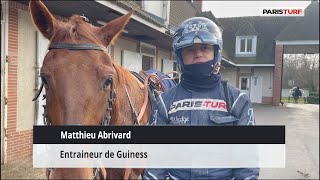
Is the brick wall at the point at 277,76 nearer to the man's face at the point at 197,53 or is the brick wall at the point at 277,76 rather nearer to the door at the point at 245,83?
the door at the point at 245,83

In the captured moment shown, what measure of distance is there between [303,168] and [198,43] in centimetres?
478

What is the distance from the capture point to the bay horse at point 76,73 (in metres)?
1.25

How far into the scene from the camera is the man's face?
130 centimetres

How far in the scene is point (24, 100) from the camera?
5363mm

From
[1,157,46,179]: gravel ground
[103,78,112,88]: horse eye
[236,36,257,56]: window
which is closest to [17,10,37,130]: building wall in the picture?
[1,157,46,179]: gravel ground

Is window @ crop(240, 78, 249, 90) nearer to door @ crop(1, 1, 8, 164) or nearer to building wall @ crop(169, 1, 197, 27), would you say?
building wall @ crop(169, 1, 197, 27)

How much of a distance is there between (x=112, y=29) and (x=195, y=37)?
53 cm

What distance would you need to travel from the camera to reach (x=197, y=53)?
1312mm

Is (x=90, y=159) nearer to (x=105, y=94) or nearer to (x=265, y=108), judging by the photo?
(x=105, y=94)

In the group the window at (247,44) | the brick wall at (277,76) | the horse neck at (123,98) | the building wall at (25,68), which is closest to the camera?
the horse neck at (123,98)

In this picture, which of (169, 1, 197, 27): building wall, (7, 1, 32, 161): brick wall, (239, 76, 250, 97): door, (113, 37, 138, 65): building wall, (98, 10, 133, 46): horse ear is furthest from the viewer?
(7, 1, 32, 161): brick wall

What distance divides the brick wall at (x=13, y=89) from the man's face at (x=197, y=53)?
467cm
